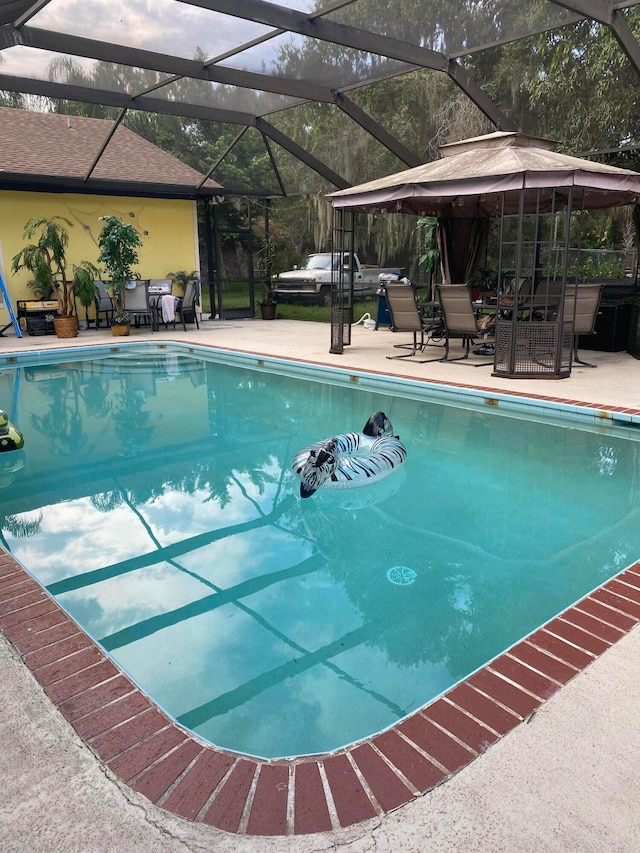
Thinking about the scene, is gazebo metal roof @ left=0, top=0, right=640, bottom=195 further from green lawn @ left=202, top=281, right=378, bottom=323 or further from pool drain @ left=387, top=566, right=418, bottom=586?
pool drain @ left=387, top=566, right=418, bottom=586

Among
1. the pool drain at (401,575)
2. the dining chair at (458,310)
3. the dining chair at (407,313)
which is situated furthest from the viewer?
the dining chair at (407,313)

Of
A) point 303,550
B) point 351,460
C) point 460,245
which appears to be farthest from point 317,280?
point 303,550

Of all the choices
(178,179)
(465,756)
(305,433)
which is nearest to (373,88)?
(178,179)

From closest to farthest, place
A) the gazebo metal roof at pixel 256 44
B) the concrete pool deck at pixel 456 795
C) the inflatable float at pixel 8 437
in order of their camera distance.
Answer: the concrete pool deck at pixel 456 795 < the inflatable float at pixel 8 437 < the gazebo metal roof at pixel 256 44

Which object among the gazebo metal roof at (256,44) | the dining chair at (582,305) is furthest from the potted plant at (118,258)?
the dining chair at (582,305)

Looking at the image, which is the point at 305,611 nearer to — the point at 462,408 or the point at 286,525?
the point at 286,525

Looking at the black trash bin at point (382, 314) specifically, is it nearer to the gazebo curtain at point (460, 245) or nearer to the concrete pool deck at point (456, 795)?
the gazebo curtain at point (460, 245)

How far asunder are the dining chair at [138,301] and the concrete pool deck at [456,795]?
11083 mm

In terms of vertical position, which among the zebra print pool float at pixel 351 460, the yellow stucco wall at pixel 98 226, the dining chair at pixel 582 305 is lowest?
the zebra print pool float at pixel 351 460

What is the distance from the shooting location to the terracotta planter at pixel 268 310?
49.9 ft

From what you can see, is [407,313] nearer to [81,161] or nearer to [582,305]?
[582,305]

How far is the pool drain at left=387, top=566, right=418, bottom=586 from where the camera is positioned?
3066mm

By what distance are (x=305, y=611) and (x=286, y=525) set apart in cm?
98

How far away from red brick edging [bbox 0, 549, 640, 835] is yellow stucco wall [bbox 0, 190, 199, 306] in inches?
475
